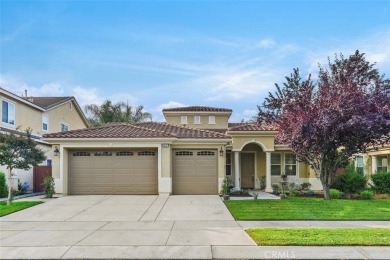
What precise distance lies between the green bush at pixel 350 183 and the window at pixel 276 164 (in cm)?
368

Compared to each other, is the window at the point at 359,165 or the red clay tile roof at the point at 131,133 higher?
the red clay tile roof at the point at 131,133

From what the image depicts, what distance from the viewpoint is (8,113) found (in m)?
21.0

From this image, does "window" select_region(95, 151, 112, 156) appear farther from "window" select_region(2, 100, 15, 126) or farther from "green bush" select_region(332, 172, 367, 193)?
"green bush" select_region(332, 172, 367, 193)

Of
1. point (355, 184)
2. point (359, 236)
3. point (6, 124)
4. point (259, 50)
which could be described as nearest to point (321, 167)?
point (355, 184)

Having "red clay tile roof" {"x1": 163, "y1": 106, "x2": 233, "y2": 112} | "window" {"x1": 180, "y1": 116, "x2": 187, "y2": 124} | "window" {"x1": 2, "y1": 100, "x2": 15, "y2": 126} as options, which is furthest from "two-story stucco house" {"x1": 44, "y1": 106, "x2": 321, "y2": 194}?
"window" {"x1": 180, "y1": 116, "x2": 187, "y2": 124}

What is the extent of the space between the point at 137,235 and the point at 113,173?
888cm

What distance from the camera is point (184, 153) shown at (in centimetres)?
1741

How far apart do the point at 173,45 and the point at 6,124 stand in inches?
487

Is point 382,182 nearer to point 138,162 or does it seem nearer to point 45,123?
point 138,162

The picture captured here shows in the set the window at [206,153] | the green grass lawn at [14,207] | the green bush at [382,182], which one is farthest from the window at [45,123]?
the green bush at [382,182]

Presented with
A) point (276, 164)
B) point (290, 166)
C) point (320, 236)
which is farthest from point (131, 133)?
point (320, 236)

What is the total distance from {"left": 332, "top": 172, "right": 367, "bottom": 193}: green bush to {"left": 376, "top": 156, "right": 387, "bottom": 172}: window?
524 centimetres

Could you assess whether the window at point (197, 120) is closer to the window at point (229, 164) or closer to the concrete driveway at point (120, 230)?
the window at point (229, 164)

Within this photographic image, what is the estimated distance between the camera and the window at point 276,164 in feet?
70.1
